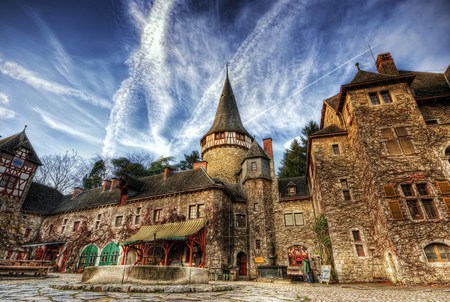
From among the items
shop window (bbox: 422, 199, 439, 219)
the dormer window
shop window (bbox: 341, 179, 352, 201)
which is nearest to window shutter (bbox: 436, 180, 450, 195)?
shop window (bbox: 422, 199, 439, 219)

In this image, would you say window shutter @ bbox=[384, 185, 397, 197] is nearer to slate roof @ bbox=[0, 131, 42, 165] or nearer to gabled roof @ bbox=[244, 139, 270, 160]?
gabled roof @ bbox=[244, 139, 270, 160]

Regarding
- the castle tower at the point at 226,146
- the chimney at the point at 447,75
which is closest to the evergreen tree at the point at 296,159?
the castle tower at the point at 226,146

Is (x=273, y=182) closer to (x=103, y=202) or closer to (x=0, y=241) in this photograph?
(x=103, y=202)

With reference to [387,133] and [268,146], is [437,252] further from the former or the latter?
[268,146]

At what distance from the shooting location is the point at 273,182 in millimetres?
20312

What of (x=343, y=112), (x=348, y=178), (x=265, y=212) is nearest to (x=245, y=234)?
(x=265, y=212)

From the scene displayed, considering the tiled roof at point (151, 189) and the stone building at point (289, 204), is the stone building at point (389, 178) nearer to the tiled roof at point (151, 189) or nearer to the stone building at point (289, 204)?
the stone building at point (289, 204)

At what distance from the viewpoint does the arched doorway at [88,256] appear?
2034 centimetres

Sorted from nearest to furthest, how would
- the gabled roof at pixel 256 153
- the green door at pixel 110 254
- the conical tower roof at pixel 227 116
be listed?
the green door at pixel 110 254
the gabled roof at pixel 256 153
the conical tower roof at pixel 227 116

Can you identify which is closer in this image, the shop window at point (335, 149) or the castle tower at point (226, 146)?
the shop window at point (335, 149)

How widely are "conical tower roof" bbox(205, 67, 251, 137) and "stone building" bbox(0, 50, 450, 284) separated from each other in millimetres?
279

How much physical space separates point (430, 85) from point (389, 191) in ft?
31.0

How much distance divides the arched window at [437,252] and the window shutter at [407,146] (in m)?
4.64

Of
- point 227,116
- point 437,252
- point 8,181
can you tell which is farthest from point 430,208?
point 8,181
